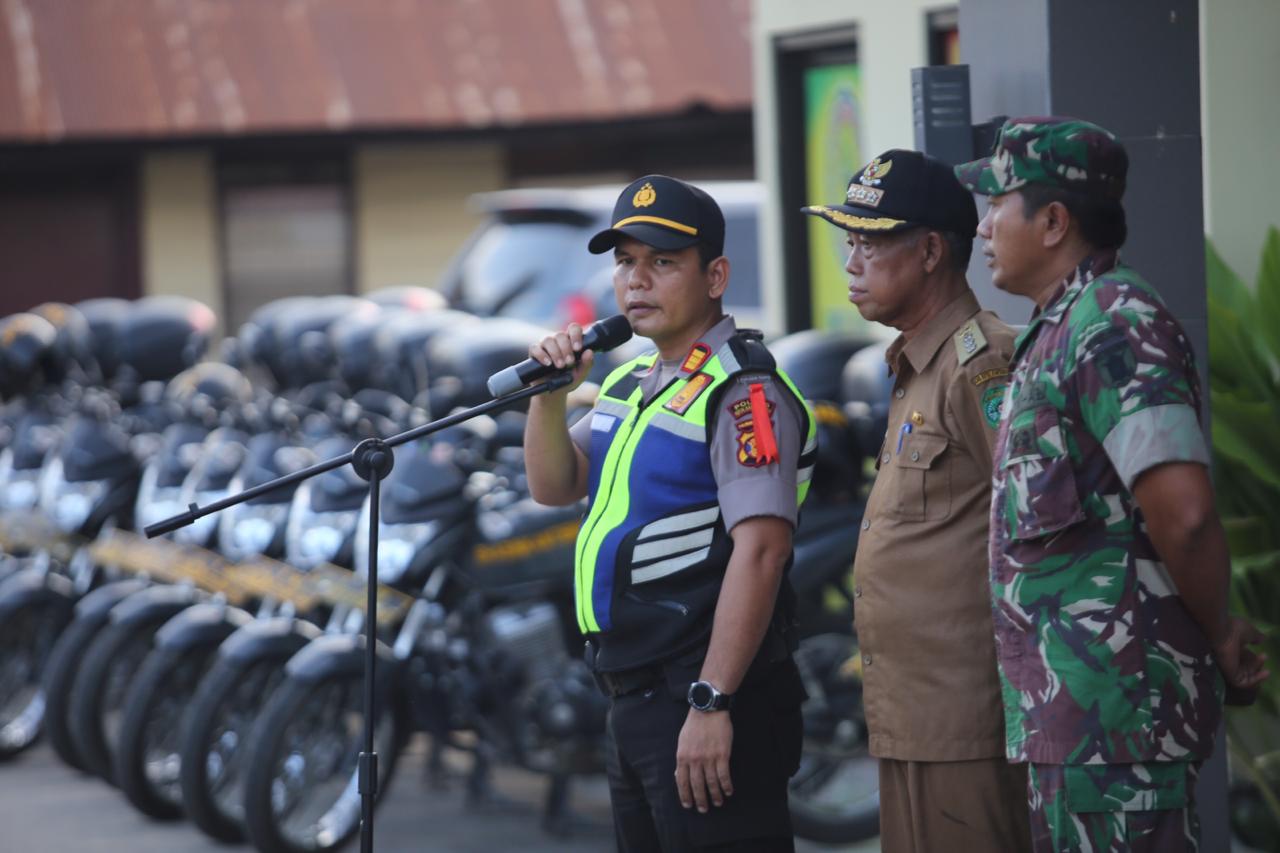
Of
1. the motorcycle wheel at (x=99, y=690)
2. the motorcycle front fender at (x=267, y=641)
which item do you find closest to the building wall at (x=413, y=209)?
the motorcycle wheel at (x=99, y=690)

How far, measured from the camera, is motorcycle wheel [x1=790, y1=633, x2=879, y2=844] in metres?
6.18

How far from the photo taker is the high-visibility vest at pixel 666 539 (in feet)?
12.0

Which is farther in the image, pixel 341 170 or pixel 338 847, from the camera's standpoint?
pixel 341 170

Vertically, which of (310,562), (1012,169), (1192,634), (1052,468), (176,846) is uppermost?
(1012,169)

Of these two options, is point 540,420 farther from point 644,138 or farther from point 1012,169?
point 644,138

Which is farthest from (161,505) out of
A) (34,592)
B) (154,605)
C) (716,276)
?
(716,276)

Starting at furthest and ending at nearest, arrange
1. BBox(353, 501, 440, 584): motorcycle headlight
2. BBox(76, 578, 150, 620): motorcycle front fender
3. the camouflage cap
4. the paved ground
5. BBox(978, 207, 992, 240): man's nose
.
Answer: BBox(76, 578, 150, 620): motorcycle front fender, the paved ground, BBox(353, 501, 440, 584): motorcycle headlight, BBox(978, 207, 992, 240): man's nose, the camouflage cap

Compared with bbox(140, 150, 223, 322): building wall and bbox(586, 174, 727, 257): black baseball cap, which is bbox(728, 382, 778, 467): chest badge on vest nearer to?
bbox(586, 174, 727, 257): black baseball cap

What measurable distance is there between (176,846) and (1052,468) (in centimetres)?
433

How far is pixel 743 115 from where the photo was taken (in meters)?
15.6

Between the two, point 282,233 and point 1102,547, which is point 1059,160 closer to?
point 1102,547

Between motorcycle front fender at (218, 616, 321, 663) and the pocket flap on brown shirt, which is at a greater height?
the pocket flap on brown shirt

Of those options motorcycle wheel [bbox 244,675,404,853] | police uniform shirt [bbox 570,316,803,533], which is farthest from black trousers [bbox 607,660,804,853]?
motorcycle wheel [bbox 244,675,404,853]

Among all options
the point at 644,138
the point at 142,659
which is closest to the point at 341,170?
the point at 644,138
